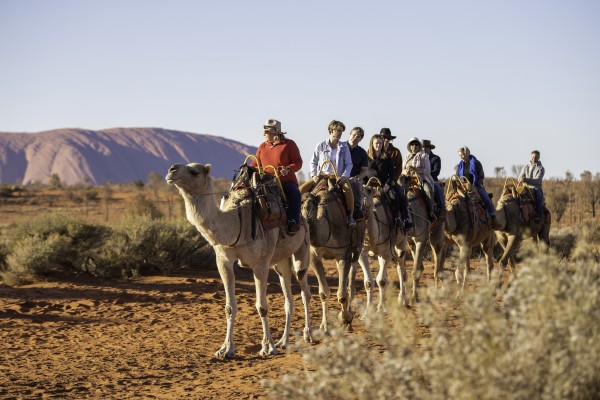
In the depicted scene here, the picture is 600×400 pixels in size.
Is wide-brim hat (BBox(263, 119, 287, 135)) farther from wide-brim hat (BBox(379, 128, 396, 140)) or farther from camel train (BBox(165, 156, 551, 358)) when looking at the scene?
wide-brim hat (BBox(379, 128, 396, 140))

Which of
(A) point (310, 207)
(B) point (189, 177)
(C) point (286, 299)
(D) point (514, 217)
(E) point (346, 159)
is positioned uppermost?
(E) point (346, 159)

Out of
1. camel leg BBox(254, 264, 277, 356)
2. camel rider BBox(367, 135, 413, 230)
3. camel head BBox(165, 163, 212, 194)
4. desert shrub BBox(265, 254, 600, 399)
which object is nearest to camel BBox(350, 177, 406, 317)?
camel rider BBox(367, 135, 413, 230)

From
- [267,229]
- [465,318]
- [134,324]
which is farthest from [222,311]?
[465,318]

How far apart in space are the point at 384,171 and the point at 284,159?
3.49 m

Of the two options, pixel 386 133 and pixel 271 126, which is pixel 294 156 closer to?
pixel 271 126

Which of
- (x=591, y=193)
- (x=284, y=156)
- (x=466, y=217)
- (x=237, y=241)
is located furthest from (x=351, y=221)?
(x=591, y=193)

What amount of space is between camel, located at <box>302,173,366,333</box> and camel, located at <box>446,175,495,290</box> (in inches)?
181

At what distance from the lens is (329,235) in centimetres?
1131

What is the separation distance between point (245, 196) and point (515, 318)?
5996 mm

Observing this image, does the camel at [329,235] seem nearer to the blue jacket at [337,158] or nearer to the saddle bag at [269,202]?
the blue jacket at [337,158]

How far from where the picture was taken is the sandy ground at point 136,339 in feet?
28.6

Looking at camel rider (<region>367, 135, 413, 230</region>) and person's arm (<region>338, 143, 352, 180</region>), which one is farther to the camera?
camel rider (<region>367, 135, 413, 230</region>)

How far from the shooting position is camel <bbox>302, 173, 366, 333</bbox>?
11.2m

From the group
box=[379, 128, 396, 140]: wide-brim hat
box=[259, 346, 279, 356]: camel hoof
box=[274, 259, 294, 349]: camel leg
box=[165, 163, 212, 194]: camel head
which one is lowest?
box=[259, 346, 279, 356]: camel hoof
